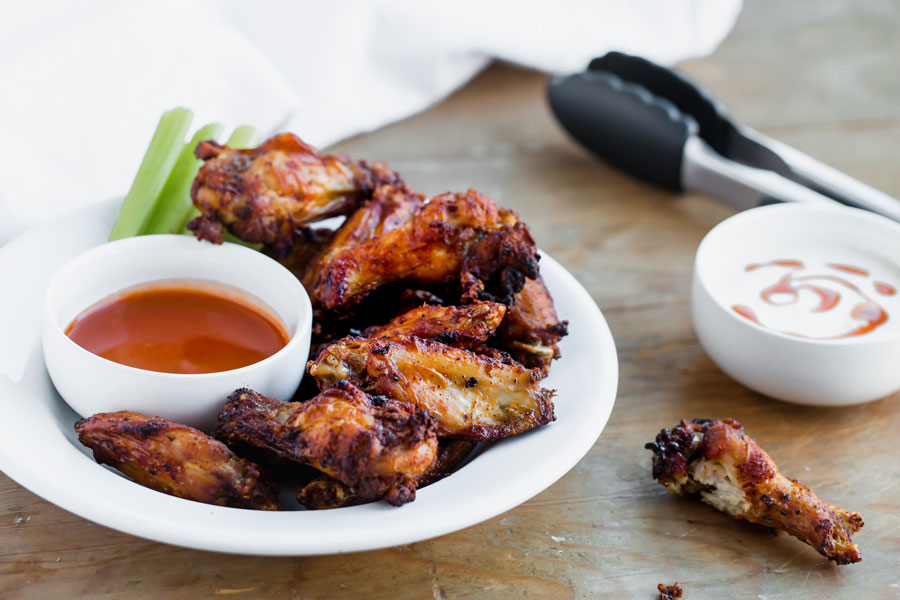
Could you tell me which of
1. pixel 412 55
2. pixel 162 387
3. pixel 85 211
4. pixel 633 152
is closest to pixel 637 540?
pixel 162 387

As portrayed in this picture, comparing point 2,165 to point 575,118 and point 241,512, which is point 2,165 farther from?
point 575,118

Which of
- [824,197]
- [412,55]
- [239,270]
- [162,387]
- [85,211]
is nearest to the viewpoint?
[162,387]

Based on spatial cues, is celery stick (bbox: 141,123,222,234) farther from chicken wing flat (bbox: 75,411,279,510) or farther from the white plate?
chicken wing flat (bbox: 75,411,279,510)

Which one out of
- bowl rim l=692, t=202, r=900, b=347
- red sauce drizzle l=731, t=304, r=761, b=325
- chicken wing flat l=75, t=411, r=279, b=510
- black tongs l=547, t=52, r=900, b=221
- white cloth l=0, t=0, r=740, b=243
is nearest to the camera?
chicken wing flat l=75, t=411, r=279, b=510

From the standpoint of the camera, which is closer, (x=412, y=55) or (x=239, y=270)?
(x=239, y=270)

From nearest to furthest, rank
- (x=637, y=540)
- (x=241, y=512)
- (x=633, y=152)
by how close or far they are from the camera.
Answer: (x=241, y=512) < (x=637, y=540) < (x=633, y=152)

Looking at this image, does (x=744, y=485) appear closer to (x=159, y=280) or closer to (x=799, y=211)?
(x=799, y=211)

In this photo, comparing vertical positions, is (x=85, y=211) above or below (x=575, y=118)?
above

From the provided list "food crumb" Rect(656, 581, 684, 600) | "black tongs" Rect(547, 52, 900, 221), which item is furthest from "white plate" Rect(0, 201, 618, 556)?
"black tongs" Rect(547, 52, 900, 221)
